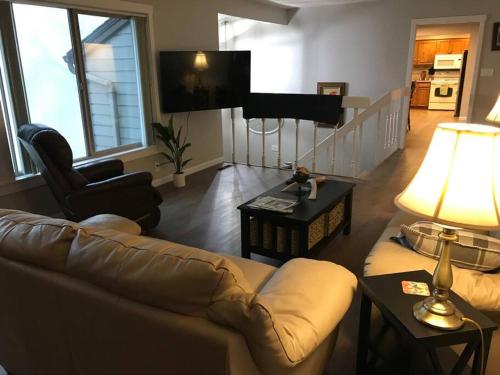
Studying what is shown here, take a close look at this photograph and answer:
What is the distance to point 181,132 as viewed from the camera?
5391 mm

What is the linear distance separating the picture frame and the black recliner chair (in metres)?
5.53

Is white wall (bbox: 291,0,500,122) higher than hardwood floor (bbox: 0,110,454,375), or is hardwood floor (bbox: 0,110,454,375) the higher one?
white wall (bbox: 291,0,500,122)

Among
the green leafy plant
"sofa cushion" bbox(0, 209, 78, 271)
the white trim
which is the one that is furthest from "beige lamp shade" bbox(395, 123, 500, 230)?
the green leafy plant

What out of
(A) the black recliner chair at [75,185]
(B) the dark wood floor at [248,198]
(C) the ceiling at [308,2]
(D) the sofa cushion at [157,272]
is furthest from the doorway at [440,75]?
(D) the sofa cushion at [157,272]

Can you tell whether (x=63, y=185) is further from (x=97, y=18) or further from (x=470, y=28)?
(x=470, y=28)

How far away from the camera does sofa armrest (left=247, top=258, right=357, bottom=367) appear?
1184mm

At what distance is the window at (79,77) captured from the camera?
12.0 feet

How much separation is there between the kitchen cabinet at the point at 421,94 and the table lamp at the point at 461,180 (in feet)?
38.1

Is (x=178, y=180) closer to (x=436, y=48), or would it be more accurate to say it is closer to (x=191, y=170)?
(x=191, y=170)

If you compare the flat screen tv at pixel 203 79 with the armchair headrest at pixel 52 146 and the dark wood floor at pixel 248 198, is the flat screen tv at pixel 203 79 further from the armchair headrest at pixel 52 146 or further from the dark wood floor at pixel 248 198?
the armchair headrest at pixel 52 146

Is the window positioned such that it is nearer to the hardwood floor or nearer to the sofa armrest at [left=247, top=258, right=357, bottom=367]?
the hardwood floor

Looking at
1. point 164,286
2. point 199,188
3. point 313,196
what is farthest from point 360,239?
point 164,286

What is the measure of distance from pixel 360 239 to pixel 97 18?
11.2 feet

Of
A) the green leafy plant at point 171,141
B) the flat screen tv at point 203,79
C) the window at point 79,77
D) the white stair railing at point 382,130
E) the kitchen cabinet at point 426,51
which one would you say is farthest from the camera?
the kitchen cabinet at point 426,51
